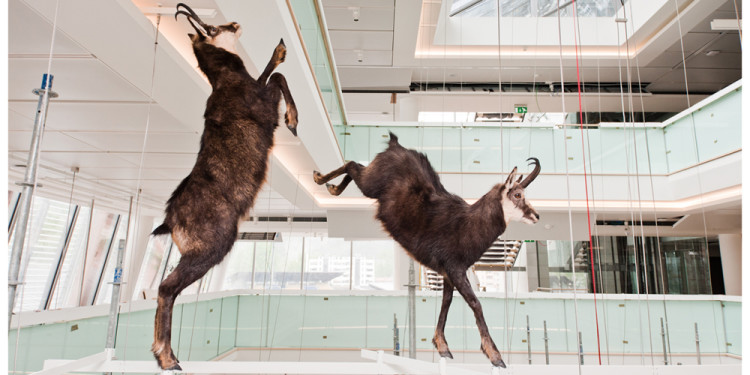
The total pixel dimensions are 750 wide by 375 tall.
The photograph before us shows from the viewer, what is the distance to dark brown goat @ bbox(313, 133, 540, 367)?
1803 mm

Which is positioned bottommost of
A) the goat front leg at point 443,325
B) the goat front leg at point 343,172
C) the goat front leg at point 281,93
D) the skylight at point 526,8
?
the goat front leg at point 443,325

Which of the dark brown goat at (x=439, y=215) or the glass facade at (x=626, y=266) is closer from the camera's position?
the dark brown goat at (x=439, y=215)

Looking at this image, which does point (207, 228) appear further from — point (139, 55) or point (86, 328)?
point (86, 328)

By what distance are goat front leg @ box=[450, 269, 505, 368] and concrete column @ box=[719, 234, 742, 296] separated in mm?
10507

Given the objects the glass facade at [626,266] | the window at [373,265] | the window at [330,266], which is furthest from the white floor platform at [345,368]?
the window at [373,265]

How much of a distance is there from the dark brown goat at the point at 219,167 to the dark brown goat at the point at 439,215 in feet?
Result: 1.95

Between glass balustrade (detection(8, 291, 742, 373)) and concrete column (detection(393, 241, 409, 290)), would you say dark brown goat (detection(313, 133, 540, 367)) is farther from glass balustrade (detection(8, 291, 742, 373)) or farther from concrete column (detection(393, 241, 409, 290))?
concrete column (detection(393, 241, 409, 290))

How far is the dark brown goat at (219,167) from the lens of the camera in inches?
48.8

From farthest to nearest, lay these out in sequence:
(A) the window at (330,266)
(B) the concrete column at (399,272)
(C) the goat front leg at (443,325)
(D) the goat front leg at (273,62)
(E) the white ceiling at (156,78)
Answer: (A) the window at (330,266) → (B) the concrete column at (399,272) → (E) the white ceiling at (156,78) → (C) the goat front leg at (443,325) → (D) the goat front leg at (273,62)

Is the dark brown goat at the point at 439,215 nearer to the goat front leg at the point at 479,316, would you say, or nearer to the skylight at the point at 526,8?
the goat front leg at the point at 479,316

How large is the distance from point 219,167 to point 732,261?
11798mm

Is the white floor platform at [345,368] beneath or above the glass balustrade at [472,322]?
above

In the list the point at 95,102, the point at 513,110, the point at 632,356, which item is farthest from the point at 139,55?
the point at 513,110

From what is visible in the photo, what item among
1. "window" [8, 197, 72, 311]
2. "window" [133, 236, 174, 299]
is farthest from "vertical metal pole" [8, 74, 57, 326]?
"window" [133, 236, 174, 299]
